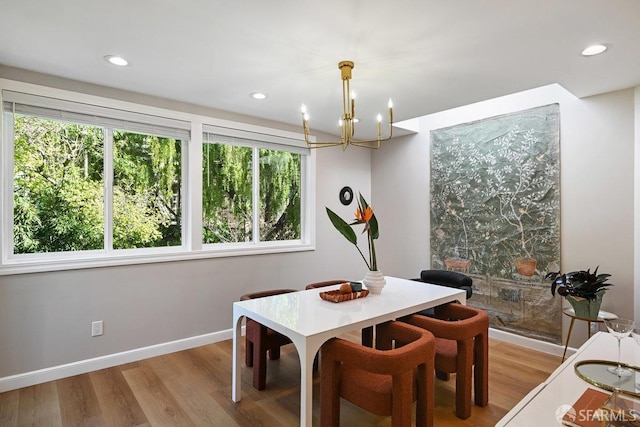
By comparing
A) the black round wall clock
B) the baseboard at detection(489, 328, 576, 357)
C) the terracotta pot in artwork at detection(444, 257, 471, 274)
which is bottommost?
the baseboard at detection(489, 328, 576, 357)

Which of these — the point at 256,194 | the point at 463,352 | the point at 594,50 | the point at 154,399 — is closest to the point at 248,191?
the point at 256,194

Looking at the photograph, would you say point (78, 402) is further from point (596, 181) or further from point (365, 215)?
point (596, 181)

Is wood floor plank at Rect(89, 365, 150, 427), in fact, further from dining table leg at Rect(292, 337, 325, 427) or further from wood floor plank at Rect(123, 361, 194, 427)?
dining table leg at Rect(292, 337, 325, 427)

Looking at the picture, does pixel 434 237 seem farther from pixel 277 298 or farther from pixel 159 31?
pixel 159 31

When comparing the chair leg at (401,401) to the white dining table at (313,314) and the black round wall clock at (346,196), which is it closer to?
the white dining table at (313,314)

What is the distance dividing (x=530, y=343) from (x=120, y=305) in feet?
12.5

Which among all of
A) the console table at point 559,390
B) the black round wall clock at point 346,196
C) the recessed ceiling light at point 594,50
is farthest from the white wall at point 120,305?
the console table at point 559,390

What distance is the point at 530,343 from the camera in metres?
3.30

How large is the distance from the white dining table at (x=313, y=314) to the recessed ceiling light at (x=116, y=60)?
185 centimetres

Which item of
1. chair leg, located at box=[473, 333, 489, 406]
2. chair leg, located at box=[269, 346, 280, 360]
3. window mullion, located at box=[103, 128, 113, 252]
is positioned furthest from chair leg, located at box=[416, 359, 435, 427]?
window mullion, located at box=[103, 128, 113, 252]

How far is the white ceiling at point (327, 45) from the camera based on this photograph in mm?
1720

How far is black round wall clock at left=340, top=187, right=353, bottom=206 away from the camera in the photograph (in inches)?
179

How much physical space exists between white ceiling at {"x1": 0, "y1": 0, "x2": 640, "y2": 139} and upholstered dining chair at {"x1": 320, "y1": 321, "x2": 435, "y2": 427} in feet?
5.69

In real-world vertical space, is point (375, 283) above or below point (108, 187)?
below
